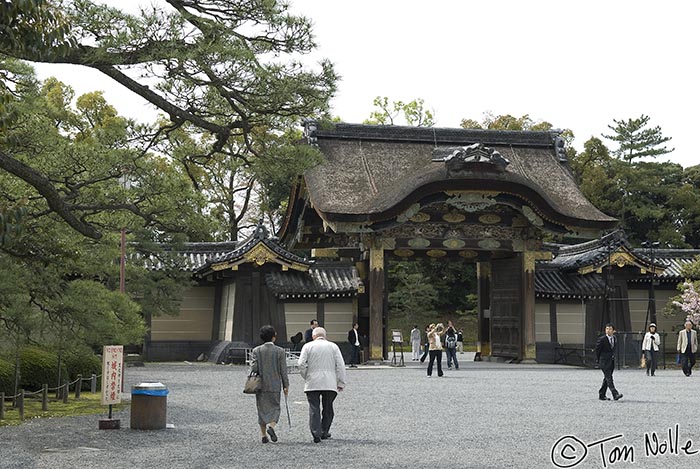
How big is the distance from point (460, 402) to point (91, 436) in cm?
608

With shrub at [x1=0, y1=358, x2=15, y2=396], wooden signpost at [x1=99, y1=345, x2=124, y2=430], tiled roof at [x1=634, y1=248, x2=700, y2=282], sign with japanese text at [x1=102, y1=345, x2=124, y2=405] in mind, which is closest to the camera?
wooden signpost at [x1=99, y1=345, x2=124, y2=430]

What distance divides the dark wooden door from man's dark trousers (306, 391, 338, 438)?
16722 millimetres

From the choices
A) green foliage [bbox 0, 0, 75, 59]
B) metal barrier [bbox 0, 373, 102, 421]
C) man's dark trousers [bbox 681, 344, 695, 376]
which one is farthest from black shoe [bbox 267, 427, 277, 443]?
man's dark trousers [bbox 681, 344, 695, 376]

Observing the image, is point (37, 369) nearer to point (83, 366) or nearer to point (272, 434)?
point (83, 366)

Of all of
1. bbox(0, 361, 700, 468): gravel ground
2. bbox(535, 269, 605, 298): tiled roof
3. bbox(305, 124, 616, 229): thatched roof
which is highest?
bbox(305, 124, 616, 229): thatched roof

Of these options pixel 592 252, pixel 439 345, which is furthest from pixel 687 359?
pixel 592 252

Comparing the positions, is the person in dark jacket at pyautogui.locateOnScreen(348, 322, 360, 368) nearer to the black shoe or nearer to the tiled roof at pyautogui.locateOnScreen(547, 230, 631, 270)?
the tiled roof at pyautogui.locateOnScreen(547, 230, 631, 270)

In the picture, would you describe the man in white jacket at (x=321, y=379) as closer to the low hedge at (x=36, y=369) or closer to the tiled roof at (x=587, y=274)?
the low hedge at (x=36, y=369)

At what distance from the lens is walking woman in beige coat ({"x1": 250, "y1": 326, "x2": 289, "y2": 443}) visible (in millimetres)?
9914

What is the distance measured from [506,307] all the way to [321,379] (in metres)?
17.8

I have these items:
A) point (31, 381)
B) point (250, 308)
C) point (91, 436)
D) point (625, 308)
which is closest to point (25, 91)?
point (91, 436)

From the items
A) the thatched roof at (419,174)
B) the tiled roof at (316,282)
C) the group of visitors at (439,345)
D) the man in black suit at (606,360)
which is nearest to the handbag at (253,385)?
the man in black suit at (606,360)

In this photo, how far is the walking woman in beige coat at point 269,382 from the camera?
32.5 feet

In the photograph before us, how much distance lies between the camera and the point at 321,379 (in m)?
10.1
